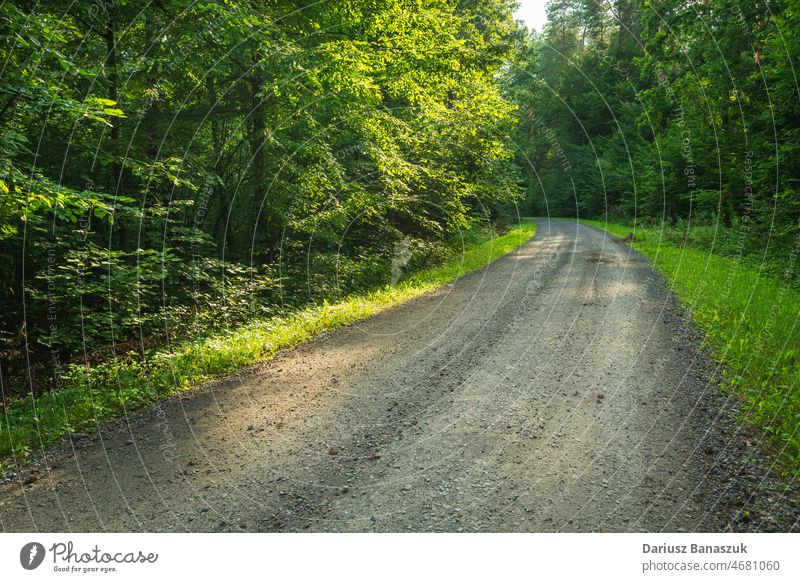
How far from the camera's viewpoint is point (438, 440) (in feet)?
14.4

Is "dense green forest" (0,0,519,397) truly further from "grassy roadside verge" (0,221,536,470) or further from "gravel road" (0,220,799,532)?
"gravel road" (0,220,799,532)

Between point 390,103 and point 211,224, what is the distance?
7635 millimetres

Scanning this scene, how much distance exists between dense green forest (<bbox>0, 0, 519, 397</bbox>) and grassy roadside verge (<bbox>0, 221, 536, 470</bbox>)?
66 centimetres

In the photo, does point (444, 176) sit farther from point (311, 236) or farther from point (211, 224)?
point (211, 224)

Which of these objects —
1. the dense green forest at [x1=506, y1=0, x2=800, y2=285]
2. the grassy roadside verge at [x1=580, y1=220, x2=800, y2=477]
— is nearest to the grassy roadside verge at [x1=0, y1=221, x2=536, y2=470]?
the grassy roadside verge at [x1=580, y1=220, x2=800, y2=477]

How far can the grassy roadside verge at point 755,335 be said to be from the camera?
4477mm

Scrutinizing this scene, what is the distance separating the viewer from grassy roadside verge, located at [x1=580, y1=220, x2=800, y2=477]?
4.48m
